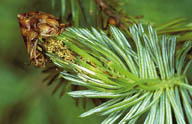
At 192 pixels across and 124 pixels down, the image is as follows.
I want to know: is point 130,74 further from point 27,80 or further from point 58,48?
point 27,80

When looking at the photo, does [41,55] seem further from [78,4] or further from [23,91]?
[23,91]

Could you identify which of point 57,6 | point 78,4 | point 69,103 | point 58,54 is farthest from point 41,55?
point 69,103

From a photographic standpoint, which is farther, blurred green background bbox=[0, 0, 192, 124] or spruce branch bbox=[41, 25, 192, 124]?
blurred green background bbox=[0, 0, 192, 124]

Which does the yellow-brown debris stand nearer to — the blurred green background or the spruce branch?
the spruce branch

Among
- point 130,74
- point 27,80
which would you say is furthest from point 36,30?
point 27,80

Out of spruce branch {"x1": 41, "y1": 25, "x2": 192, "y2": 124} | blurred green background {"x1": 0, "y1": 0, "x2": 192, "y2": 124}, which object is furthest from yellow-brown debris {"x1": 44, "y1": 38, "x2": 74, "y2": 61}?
blurred green background {"x1": 0, "y1": 0, "x2": 192, "y2": 124}

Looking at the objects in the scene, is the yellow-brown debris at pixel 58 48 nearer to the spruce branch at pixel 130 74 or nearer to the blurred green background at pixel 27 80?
the spruce branch at pixel 130 74
